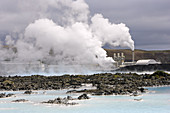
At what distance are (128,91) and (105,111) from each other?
11054mm

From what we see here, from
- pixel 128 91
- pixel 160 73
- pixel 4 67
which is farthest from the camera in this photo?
pixel 4 67

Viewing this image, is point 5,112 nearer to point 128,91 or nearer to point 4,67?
point 128,91

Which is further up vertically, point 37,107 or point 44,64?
point 44,64

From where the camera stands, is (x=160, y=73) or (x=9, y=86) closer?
(x=9, y=86)

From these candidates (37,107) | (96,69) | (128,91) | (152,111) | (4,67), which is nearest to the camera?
(152,111)

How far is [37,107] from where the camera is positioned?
22016 millimetres

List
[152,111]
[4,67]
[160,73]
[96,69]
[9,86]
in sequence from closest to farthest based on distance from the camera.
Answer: [152,111], [9,86], [160,73], [96,69], [4,67]

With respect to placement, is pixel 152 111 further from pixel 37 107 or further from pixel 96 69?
pixel 96 69

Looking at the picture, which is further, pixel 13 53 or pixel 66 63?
pixel 13 53

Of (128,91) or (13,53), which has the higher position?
(13,53)

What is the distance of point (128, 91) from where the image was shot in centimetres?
3058

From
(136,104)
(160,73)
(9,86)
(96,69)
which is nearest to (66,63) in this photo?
(96,69)

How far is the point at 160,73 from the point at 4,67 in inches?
2562

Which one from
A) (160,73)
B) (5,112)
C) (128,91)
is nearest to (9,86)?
(128,91)
